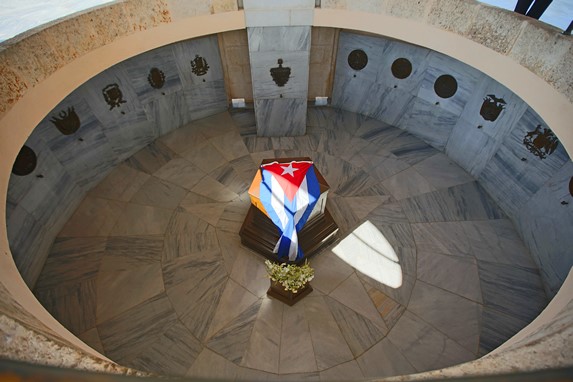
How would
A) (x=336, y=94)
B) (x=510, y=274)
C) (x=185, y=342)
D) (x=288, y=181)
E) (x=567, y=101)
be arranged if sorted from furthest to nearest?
(x=336, y=94)
(x=510, y=274)
(x=288, y=181)
(x=185, y=342)
(x=567, y=101)

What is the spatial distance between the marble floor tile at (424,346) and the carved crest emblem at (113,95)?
6.55 m

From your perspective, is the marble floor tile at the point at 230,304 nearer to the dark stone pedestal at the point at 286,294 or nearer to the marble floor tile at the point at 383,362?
the dark stone pedestal at the point at 286,294

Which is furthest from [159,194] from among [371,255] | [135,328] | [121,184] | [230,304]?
[371,255]

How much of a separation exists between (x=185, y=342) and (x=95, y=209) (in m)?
A: 3.31

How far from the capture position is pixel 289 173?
5500mm

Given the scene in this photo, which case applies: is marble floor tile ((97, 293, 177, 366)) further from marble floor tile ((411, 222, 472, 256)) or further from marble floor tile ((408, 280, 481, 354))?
marble floor tile ((411, 222, 472, 256))

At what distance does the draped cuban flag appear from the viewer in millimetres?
5340

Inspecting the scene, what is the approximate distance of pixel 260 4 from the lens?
624 centimetres

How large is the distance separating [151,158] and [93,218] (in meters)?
1.78

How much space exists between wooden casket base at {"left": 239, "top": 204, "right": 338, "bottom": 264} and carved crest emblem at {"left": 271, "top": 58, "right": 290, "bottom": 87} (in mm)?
2891

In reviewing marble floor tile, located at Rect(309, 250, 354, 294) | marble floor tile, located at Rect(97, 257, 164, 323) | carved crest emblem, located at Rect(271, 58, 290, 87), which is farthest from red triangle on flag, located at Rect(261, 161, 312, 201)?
marble floor tile, located at Rect(97, 257, 164, 323)

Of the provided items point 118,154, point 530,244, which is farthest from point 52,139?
point 530,244

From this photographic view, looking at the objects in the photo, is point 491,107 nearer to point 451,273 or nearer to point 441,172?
point 441,172

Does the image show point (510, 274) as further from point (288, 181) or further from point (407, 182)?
point (288, 181)
